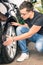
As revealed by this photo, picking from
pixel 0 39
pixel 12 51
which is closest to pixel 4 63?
pixel 12 51

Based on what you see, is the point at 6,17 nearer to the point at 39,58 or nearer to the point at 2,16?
the point at 2,16

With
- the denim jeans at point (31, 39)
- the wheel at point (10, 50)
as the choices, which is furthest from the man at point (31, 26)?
the wheel at point (10, 50)

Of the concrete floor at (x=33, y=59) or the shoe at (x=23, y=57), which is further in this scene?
the shoe at (x=23, y=57)

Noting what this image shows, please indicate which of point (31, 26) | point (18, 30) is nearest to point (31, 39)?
point (18, 30)

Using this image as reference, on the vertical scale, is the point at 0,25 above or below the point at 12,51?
Result: above

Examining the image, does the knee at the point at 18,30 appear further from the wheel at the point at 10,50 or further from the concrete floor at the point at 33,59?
the concrete floor at the point at 33,59

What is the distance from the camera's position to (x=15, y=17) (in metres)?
Answer: 6.71

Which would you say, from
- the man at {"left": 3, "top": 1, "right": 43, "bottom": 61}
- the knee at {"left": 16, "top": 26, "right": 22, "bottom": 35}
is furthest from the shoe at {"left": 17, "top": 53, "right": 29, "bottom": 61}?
the knee at {"left": 16, "top": 26, "right": 22, "bottom": 35}

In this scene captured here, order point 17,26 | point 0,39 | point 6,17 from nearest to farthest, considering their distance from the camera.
→ point 0,39 → point 6,17 → point 17,26

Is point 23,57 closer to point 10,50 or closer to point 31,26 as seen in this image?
point 10,50

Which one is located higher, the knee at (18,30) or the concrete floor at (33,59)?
the knee at (18,30)

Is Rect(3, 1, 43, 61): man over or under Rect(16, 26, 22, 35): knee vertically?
over

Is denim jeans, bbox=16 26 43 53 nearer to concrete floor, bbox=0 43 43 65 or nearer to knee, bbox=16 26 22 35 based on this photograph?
knee, bbox=16 26 22 35

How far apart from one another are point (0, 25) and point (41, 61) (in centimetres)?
130
